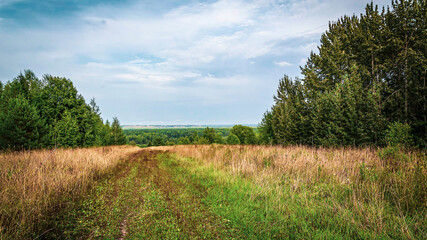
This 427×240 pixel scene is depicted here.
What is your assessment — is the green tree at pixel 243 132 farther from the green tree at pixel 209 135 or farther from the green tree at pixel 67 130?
the green tree at pixel 67 130

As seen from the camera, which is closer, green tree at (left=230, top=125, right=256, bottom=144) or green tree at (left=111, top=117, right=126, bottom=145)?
green tree at (left=111, top=117, right=126, bottom=145)

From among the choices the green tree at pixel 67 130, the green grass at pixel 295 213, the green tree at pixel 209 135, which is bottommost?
the green tree at pixel 209 135

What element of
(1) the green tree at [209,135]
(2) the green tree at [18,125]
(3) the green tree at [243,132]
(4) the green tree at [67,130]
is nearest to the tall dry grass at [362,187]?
(2) the green tree at [18,125]

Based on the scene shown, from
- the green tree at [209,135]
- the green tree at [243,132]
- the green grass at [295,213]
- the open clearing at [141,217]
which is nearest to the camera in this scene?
the green grass at [295,213]

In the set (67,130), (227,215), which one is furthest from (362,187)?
(67,130)

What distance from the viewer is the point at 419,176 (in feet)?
14.3

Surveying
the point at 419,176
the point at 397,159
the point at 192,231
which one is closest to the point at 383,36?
the point at 397,159

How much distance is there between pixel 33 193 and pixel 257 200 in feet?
16.9

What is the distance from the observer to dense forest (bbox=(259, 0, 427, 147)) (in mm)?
14398

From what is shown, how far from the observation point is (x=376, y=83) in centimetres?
1798

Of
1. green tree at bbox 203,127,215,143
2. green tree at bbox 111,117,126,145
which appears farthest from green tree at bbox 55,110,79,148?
green tree at bbox 203,127,215,143

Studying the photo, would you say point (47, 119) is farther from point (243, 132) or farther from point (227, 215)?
point (243, 132)

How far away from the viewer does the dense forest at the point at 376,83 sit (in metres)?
14.4

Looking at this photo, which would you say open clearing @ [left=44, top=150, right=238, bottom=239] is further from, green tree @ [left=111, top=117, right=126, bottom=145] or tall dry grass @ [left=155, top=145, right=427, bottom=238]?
green tree @ [left=111, top=117, right=126, bottom=145]
